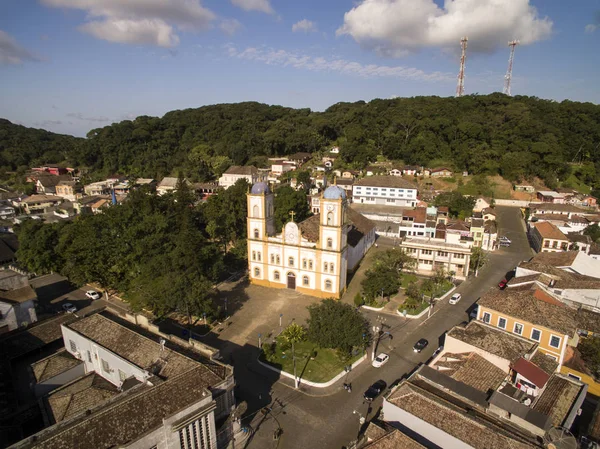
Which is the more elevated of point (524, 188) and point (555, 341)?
point (524, 188)

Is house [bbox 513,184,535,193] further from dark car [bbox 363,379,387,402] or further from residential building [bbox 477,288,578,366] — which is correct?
dark car [bbox 363,379,387,402]

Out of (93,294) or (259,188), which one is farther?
(259,188)

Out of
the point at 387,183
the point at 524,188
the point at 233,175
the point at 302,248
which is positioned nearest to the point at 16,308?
the point at 302,248

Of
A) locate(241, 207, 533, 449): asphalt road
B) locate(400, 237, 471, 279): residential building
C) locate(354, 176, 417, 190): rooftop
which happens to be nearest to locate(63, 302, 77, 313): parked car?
locate(241, 207, 533, 449): asphalt road

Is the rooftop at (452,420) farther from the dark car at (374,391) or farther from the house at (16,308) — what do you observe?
the house at (16,308)

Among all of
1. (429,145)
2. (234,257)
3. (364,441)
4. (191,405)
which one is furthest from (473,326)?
(429,145)

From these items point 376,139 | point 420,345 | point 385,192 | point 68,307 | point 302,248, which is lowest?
point 68,307

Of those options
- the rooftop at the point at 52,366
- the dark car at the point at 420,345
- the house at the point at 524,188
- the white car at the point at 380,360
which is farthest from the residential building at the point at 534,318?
the house at the point at 524,188

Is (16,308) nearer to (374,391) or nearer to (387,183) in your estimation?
(374,391)
